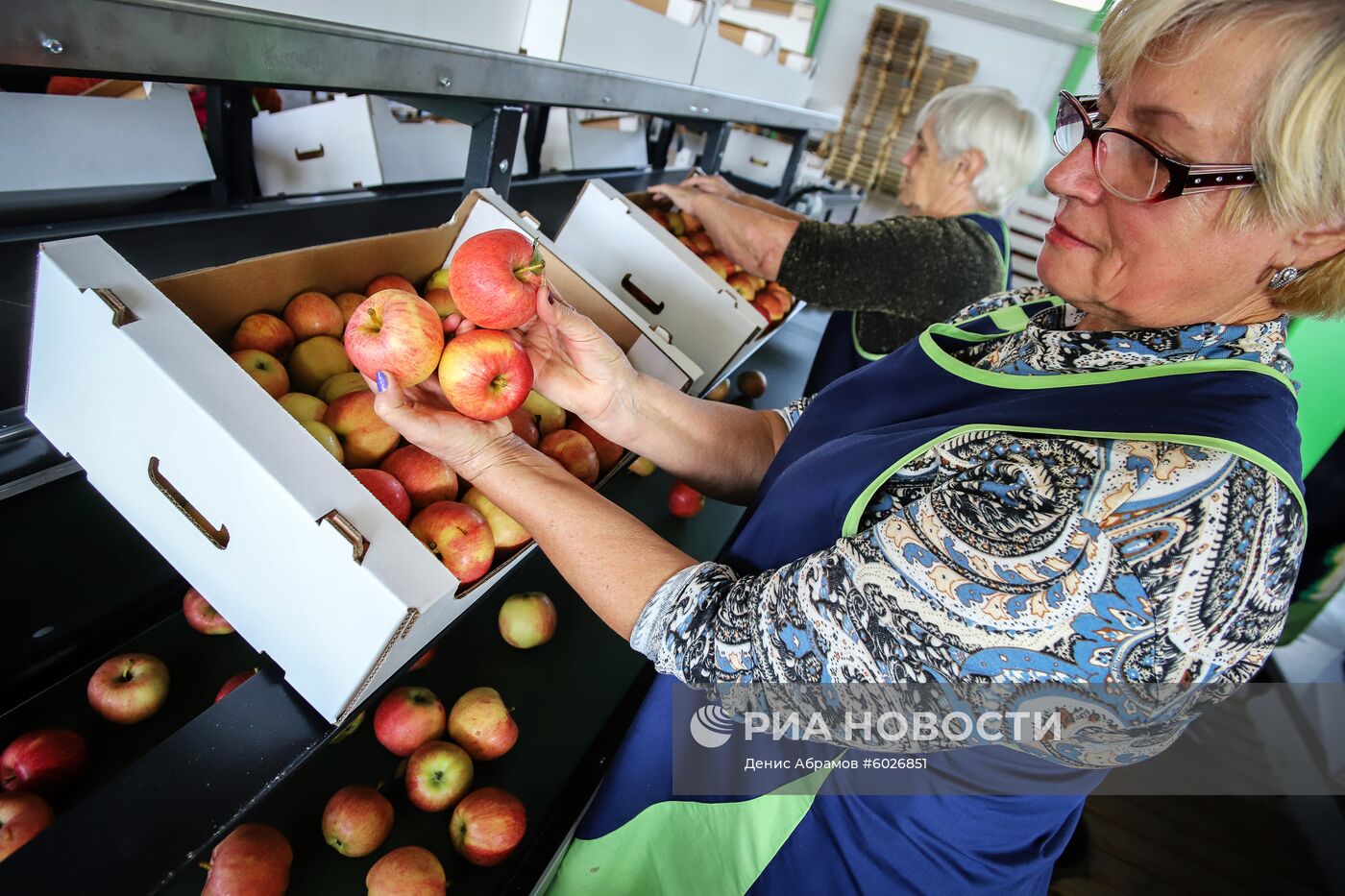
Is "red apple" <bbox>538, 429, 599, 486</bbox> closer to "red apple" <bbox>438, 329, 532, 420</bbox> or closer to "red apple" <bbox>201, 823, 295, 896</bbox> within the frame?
"red apple" <bbox>438, 329, 532, 420</bbox>

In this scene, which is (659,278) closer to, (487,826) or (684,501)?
(684,501)

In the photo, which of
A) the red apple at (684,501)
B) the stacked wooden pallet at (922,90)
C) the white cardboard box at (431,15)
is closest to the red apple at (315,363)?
the white cardboard box at (431,15)

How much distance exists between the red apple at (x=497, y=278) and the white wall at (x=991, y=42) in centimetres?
1010

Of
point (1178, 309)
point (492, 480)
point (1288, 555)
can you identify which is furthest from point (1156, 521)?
point (492, 480)

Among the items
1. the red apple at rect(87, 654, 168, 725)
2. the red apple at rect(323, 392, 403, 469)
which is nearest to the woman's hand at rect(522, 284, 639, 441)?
the red apple at rect(323, 392, 403, 469)

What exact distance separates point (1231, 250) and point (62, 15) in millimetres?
1200

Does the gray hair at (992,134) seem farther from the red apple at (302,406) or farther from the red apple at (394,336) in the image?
the red apple at (302,406)

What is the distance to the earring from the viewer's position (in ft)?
2.57

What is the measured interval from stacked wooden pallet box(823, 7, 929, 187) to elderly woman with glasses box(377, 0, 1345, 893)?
407 inches

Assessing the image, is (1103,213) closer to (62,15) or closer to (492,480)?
(492,480)

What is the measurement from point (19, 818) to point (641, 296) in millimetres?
1574

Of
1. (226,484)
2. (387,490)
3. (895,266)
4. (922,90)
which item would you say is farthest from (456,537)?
(922,90)

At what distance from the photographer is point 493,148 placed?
149 cm

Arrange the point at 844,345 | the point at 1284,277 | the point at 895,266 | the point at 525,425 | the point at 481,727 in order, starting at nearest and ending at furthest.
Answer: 1. the point at 1284,277
2. the point at 481,727
3. the point at 525,425
4. the point at 895,266
5. the point at 844,345
